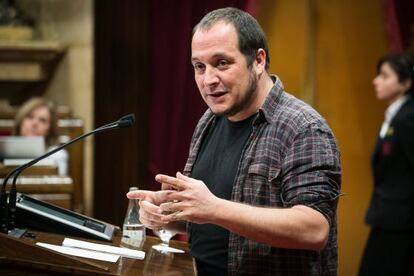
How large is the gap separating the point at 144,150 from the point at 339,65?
136cm

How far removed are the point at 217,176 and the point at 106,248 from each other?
1.21ft

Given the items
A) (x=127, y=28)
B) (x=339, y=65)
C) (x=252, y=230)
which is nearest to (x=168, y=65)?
(x=127, y=28)

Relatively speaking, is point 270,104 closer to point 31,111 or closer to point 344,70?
point 31,111

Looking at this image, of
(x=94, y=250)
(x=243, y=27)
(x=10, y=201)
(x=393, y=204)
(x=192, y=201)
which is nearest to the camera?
(x=192, y=201)

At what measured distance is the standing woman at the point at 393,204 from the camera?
4.02m

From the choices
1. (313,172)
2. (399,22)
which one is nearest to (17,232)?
(313,172)

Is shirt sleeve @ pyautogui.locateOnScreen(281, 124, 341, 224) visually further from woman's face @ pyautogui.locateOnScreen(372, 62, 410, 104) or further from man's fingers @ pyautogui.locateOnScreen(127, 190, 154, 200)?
woman's face @ pyautogui.locateOnScreen(372, 62, 410, 104)

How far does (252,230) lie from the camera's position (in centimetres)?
158

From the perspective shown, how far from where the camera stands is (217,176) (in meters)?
1.90

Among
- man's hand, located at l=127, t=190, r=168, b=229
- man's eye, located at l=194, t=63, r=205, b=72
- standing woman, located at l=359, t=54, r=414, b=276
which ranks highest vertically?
man's eye, located at l=194, t=63, r=205, b=72

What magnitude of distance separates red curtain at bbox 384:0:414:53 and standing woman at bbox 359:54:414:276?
2.55ft

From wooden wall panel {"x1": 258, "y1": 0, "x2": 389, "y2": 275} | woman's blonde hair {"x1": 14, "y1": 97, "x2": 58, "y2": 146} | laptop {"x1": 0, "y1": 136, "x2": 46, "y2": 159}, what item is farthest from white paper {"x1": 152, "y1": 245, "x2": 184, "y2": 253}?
wooden wall panel {"x1": 258, "y1": 0, "x2": 389, "y2": 275}

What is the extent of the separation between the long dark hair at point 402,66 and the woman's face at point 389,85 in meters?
0.02

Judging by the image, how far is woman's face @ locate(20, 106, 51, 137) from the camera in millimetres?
4277
